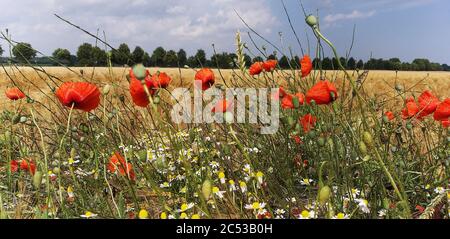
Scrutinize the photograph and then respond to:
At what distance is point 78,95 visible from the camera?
146 cm

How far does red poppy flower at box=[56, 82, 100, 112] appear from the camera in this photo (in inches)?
56.8

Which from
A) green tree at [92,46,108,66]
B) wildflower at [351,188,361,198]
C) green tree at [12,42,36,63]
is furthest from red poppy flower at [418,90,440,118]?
green tree at [12,42,36,63]

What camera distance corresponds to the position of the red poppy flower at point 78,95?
1443 mm

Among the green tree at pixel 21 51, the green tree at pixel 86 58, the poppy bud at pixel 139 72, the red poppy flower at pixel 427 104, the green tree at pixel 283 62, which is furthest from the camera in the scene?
the green tree at pixel 283 62

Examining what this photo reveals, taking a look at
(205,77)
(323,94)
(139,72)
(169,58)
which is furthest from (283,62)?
(139,72)

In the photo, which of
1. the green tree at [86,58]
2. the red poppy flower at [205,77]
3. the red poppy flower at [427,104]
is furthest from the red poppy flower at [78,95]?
the green tree at [86,58]

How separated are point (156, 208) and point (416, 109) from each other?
1.12m

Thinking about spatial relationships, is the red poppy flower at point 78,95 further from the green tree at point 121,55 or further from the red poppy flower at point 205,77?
the red poppy flower at point 205,77

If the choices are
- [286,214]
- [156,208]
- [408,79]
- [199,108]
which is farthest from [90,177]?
[408,79]

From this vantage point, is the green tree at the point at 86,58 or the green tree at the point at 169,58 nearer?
the green tree at the point at 169,58

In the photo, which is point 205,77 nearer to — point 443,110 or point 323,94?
point 323,94

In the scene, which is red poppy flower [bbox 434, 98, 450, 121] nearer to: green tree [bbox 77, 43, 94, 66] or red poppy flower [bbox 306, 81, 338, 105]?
red poppy flower [bbox 306, 81, 338, 105]
